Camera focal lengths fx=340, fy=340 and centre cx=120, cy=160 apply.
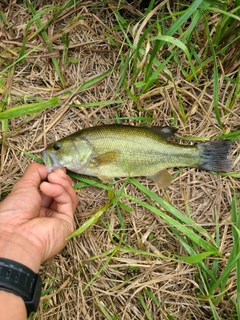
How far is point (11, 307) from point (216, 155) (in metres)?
2.44

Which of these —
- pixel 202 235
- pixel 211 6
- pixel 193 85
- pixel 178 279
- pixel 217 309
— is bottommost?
pixel 217 309

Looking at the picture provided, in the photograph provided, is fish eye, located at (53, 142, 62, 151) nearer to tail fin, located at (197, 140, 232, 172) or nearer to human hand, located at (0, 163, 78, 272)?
human hand, located at (0, 163, 78, 272)

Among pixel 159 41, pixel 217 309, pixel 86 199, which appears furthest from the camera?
pixel 86 199

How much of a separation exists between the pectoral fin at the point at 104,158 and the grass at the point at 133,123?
26cm

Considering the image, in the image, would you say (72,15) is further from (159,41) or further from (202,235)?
(202,235)

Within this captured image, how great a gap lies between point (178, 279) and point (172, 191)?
3.02 feet

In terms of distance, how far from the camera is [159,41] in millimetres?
3213

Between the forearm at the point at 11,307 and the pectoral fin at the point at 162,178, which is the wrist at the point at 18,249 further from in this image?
the pectoral fin at the point at 162,178

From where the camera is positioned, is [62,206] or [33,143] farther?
[33,143]

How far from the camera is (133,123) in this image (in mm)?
3818

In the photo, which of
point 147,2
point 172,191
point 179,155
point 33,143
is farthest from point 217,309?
point 147,2

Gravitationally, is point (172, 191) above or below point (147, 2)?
below

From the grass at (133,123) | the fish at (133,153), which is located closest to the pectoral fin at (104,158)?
the fish at (133,153)

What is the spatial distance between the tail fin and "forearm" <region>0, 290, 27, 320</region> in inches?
87.8
